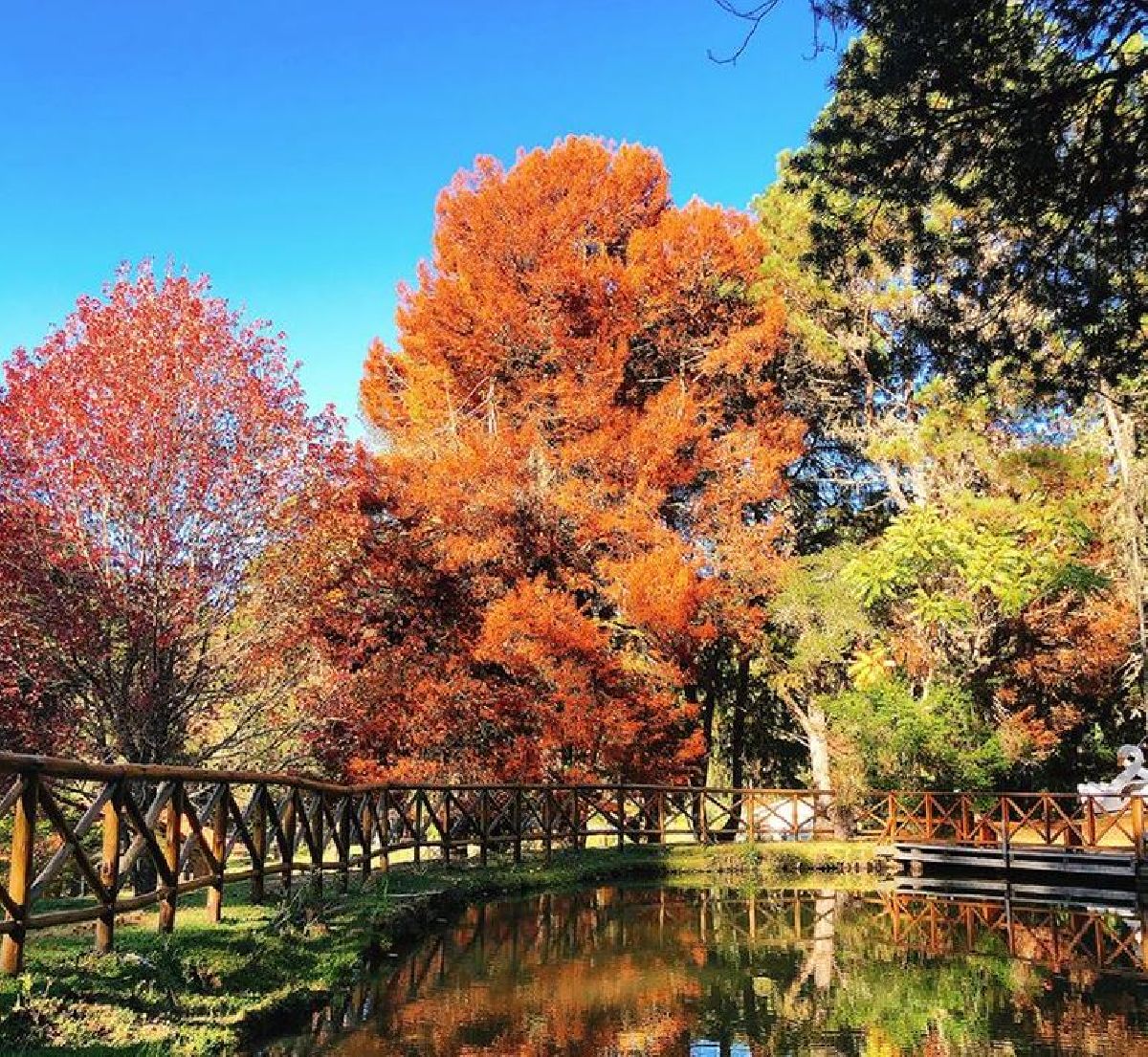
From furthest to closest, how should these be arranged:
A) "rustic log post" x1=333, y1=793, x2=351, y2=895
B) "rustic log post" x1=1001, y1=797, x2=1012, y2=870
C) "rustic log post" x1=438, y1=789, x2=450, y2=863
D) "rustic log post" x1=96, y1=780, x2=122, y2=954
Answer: "rustic log post" x1=1001, y1=797, x2=1012, y2=870, "rustic log post" x1=438, y1=789, x2=450, y2=863, "rustic log post" x1=333, y1=793, x2=351, y2=895, "rustic log post" x1=96, y1=780, x2=122, y2=954

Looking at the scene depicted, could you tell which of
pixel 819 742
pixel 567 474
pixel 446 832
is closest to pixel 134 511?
pixel 446 832

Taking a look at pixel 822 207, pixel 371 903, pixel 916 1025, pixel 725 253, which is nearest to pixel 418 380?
pixel 725 253

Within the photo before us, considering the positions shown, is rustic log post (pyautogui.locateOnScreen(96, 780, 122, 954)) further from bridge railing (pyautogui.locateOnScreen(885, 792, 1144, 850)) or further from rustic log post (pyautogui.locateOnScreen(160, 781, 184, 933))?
bridge railing (pyautogui.locateOnScreen(885, 792, 1144, 850))

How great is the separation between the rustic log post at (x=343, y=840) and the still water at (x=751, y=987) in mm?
1252

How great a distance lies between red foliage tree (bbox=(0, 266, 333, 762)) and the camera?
11289 millimetres

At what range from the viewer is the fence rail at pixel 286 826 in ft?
19.9

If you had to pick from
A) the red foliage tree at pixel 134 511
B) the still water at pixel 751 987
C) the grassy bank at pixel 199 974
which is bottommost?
the still water at pixel 751 987

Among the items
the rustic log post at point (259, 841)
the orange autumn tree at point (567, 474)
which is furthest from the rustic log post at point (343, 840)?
the orange autumn tree at point (567, 474)

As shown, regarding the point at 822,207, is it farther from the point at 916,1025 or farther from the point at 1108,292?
the point at 916,1025

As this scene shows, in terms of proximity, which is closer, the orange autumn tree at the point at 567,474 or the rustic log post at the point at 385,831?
the rustic log post at the point at 385,831

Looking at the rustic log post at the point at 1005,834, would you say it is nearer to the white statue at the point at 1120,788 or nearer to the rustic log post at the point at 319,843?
the white statue at the point at 1120,788

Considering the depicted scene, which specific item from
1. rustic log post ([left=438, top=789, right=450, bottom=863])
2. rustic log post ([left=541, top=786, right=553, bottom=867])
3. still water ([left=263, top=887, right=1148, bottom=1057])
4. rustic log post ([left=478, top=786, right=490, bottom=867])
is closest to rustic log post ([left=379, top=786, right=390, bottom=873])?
still water ([left=263, top=887, right=1148, bottom=1057])

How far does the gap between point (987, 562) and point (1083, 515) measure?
8.66 ft

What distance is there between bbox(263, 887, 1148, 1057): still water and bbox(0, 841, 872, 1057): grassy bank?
0.34m
